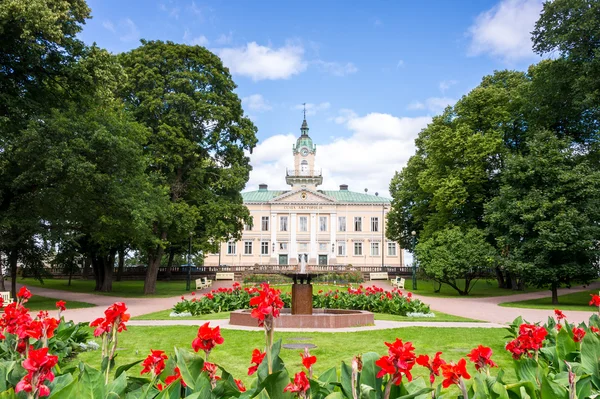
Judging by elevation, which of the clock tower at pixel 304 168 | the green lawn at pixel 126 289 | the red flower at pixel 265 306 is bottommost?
the green lawn at pixel 126 289

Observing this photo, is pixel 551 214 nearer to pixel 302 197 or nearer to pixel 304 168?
pixel 302 197

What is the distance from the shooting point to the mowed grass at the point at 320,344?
8.41 metres

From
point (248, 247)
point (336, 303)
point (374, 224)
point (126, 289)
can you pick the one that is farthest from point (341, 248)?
point (336, 303)

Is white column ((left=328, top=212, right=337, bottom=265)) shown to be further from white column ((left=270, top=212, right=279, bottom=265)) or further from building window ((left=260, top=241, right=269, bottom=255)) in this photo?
building window ((left=260, top=241, right=269, bottom=255))

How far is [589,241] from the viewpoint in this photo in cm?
2223

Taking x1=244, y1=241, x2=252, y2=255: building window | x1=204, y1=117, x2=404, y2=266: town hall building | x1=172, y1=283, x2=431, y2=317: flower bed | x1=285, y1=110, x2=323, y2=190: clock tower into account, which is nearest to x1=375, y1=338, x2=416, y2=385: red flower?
x1=172, y1=283, x2=431, y2=317: flower bed

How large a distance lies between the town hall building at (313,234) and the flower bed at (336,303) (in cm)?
4739

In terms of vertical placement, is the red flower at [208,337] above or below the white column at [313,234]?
below

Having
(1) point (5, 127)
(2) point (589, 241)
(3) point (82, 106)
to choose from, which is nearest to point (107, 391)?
(1) point (5, 127)

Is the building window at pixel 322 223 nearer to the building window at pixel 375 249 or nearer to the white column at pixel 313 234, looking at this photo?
the white column at pixel 313 234

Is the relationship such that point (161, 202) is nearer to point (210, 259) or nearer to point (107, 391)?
point (107, 391)

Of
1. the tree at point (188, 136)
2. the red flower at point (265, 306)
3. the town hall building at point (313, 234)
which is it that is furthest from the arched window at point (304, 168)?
the red flower at point (265, 306)

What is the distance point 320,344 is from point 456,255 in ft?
62.4

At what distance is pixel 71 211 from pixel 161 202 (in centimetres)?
451
